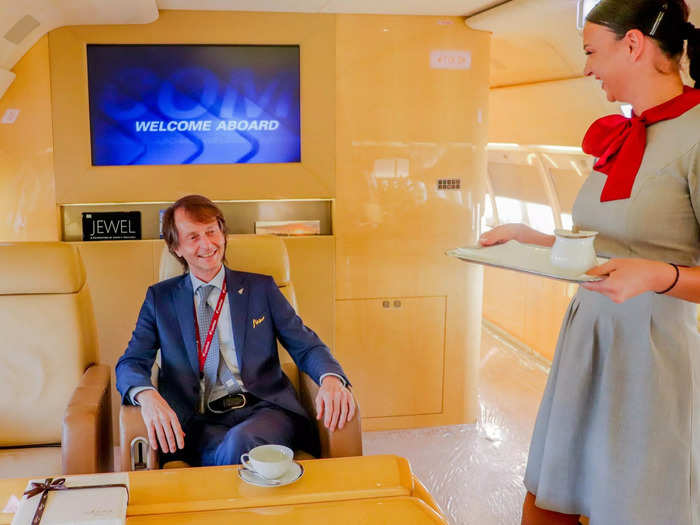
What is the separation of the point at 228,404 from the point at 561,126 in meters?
3.33

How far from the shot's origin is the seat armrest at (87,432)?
7.63 feet

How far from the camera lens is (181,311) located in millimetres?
2730

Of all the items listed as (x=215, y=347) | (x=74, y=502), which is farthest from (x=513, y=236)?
(x=74, y=502)

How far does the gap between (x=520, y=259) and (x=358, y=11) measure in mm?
2429

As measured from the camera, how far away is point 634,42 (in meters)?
1.95

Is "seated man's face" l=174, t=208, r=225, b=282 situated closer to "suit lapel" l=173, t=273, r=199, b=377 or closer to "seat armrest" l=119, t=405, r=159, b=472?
"suit lapel" l=173, t=273, r=199, b=377

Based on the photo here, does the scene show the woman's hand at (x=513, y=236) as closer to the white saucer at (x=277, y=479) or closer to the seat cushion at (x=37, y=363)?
the white saucer at (x=277, y=479)

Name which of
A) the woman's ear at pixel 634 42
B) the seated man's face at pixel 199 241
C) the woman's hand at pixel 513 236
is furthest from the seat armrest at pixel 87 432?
the woman's ear at pixel 634 42

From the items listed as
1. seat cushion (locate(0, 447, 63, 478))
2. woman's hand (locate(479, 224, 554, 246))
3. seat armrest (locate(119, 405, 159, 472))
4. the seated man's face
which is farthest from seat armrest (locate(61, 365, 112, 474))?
woman's hand (locate(479, 224, 554, 246))

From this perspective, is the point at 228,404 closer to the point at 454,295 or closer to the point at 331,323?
the point at 331,323

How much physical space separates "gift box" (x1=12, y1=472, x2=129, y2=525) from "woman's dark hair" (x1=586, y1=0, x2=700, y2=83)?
1756 mm

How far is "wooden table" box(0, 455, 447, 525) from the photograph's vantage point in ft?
5.24

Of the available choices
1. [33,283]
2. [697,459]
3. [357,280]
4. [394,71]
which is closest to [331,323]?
[357,280]

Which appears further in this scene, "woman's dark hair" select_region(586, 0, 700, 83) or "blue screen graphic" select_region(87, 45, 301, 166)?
"blue screen graphic" select_region(87, 45, 301, 166)
